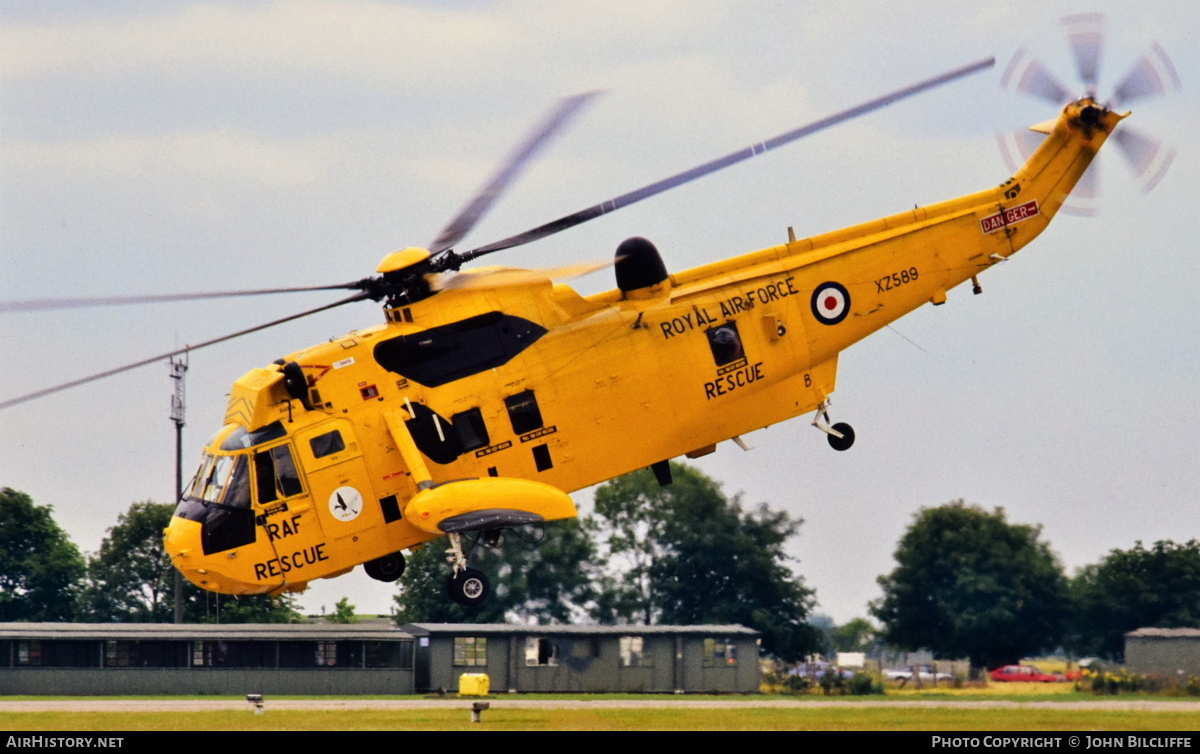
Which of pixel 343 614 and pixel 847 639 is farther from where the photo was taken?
pixel 847 639

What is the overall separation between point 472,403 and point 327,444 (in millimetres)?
2312

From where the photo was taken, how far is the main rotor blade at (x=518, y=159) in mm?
25359

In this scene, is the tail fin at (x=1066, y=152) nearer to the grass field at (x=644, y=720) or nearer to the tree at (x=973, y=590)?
the grass field at (x=644, y=720)

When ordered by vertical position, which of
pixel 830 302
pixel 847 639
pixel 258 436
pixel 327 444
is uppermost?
pixel 830 302

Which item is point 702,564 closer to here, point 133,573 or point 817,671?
point 817,671

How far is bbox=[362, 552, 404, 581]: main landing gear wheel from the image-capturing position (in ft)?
90.8

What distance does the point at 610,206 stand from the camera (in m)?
25.4

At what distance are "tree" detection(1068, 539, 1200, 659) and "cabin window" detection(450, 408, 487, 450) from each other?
23.5m

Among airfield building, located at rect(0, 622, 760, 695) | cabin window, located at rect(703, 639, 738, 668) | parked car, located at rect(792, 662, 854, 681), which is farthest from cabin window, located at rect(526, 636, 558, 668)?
parked car, located at rect(792, 662, 854, 681)

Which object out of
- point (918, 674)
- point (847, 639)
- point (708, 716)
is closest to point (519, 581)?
point (918, 674)

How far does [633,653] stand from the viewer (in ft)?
170
